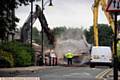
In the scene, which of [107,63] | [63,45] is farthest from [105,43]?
[107,63]

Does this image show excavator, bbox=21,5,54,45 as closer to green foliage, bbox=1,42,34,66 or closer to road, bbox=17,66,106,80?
green foliage, bbox=1,42,34,66

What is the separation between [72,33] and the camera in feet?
291

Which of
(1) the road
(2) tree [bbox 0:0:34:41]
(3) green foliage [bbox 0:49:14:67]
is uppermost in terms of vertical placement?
(2) tree [bbox 0:0:34:41]

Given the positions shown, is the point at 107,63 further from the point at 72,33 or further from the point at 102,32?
the point at 102,32

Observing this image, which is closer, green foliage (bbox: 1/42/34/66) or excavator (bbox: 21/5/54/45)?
green foliage (bbox: 1/42/34/66)

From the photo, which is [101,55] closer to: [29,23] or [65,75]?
[65,75]

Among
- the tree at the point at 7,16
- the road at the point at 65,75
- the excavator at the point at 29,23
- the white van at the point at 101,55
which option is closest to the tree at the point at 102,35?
the excavator at the point at 29,23

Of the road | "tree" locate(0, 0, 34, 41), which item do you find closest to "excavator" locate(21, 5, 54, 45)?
"tree" locate(0, 0, 34, 41)

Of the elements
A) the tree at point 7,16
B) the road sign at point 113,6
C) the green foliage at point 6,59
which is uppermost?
→ the tree at point 7,16

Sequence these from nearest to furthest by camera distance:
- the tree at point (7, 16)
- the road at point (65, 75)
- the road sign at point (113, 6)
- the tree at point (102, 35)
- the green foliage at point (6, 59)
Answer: the road sign at point (113, 6)
the road at point (65, 75)
the tree at point (7, 16)
the green foliage at point (6, 59)
the tree at point (102, 35)

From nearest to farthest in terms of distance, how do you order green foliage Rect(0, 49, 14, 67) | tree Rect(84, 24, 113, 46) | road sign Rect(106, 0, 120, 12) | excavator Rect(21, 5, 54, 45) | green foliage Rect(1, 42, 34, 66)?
road sign Rect(106, 0, 120, 12) → green foliage Rect(0, 49, 14, 67) → green foliage Rect(1, 42, 34, 66) → excavator Rect(21, 5, 54, 45) → tree Rect(84, 24, 113, 46)

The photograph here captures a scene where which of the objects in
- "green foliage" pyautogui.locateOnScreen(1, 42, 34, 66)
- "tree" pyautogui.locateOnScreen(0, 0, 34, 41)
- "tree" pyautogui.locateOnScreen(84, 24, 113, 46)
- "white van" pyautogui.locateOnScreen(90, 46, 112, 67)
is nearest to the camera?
"tree" pyautogui.locateOnScreen(0, 0, 34, 41)

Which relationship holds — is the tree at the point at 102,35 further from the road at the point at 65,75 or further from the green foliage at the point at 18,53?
the road at the point at 65,75

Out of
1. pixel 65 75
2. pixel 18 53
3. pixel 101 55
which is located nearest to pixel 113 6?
pixel 65 75
